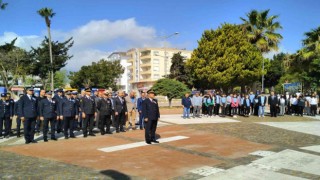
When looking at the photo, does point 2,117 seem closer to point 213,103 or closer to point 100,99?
point 100,99

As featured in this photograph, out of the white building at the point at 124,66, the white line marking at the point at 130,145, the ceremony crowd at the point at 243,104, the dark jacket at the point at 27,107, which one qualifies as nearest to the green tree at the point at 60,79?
the white building at the point at 124,66

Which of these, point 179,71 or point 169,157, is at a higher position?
point 179,71

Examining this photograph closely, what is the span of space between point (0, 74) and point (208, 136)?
39953 mm

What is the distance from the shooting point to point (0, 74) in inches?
1810

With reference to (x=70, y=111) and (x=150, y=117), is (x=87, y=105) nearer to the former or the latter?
(x=70, y=111)

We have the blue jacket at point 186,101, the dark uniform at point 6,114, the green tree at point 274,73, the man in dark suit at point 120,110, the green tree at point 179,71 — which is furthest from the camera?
the green tree at point 274,73

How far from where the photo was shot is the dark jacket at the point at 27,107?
11812 millimetres

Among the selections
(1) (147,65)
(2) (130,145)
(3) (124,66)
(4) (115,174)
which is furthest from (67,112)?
(3) (124,66)

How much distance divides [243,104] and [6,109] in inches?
577

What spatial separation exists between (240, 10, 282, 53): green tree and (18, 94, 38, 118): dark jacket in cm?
2684

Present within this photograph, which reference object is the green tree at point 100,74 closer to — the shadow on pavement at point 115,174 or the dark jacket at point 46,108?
the dark jacket at point 46,108

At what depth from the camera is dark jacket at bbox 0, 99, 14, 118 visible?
13.4 meters

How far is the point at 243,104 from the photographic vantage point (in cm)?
2272

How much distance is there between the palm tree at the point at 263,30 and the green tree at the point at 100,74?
2939 cm
